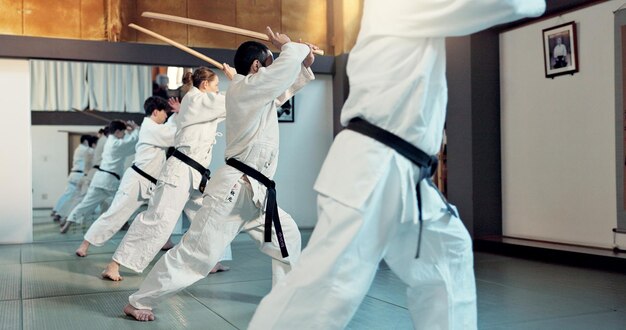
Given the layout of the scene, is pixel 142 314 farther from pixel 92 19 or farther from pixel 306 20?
pixel 306 20

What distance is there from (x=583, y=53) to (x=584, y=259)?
5.61ft

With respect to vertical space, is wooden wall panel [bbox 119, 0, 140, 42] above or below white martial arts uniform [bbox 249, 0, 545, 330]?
above

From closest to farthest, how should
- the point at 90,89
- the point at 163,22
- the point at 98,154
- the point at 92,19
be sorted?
the point at 92,19 → the point at 163,22 → the point at 98,154 → the point at 90,89

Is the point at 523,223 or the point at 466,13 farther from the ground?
the point at 466,13

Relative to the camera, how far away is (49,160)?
43.2 feet

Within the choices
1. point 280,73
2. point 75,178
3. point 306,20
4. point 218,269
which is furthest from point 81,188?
point 280,73

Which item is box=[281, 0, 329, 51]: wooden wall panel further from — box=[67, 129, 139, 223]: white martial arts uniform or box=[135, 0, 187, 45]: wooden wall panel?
box=[67, 129, 139, 223]: white martial arts uniform

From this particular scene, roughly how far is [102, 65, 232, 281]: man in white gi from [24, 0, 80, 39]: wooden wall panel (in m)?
3.06

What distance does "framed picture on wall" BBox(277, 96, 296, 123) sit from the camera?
7.53m

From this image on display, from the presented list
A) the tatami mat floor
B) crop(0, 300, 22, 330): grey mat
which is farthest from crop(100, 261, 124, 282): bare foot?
crop(0, 300, 22, 330): grey mat

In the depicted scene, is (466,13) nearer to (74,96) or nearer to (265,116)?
(265,116)

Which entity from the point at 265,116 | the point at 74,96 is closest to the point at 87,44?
the point at 265,116

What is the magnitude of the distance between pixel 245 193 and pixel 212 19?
449cm

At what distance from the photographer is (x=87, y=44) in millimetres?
6430
